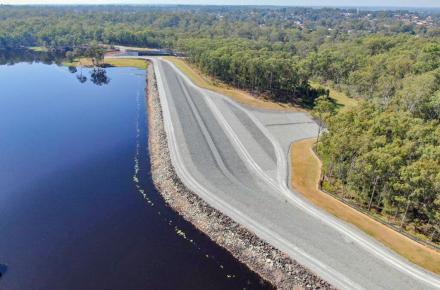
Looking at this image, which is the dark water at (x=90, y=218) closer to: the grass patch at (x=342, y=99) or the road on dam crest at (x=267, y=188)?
the road on dam crest at (x=267, y=188)

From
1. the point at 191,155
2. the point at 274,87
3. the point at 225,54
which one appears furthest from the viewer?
the point at 225,54

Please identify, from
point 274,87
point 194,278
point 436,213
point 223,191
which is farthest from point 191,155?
point 274,87

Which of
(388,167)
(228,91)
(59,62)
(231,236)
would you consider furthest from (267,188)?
(59,62)

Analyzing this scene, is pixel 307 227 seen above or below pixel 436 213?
below

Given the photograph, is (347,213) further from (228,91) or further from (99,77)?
(99,77)

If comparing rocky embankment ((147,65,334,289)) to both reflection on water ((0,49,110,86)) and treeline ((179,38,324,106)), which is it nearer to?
treeline ((179,38,324,106))

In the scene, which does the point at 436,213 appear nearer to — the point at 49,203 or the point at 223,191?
the point at 223,191

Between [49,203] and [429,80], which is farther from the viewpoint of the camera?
[429,80]
